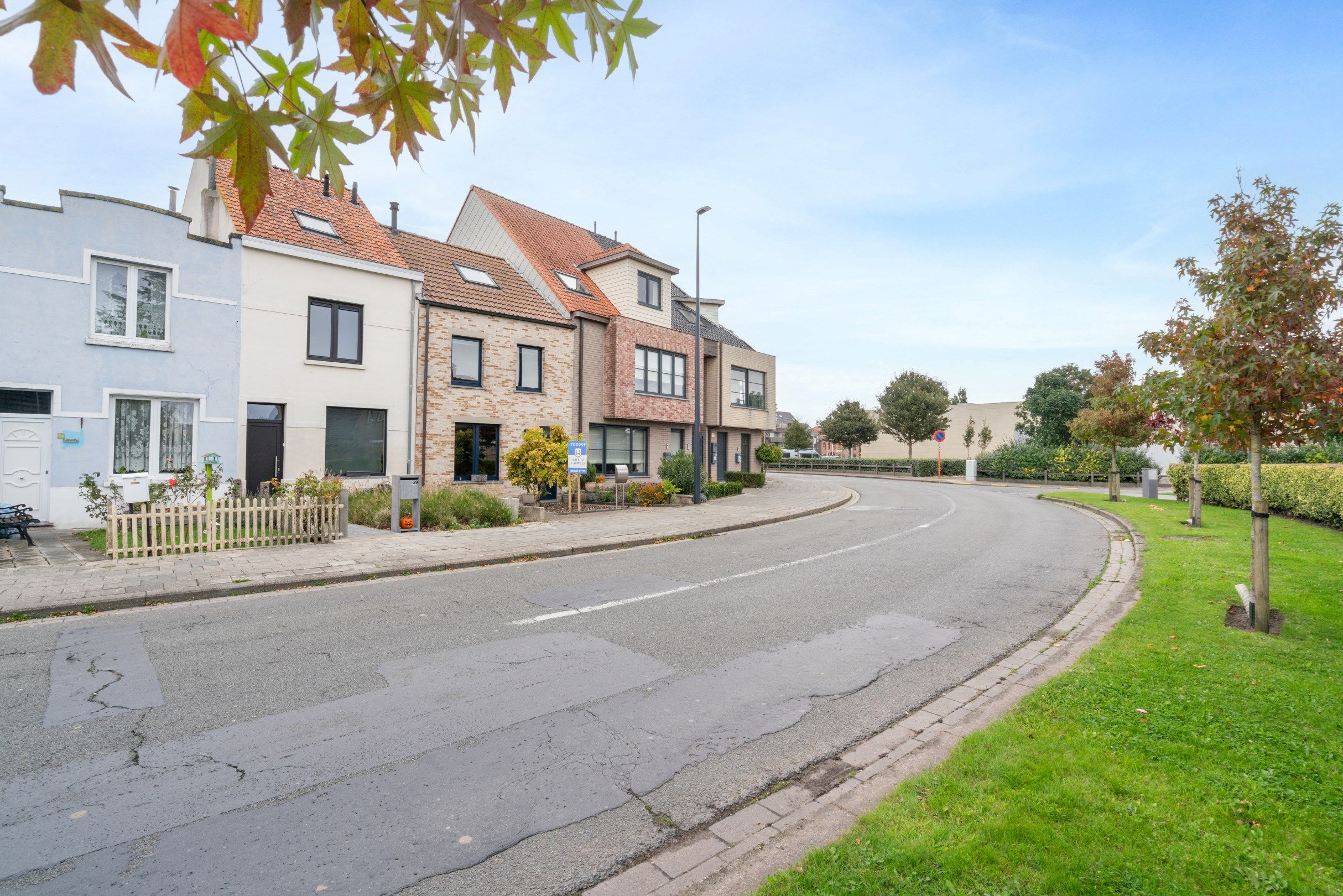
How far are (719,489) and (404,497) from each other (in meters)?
13.0

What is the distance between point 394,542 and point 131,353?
25.4 feet

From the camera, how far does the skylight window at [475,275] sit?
21297 mm

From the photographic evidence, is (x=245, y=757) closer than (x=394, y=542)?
Yes

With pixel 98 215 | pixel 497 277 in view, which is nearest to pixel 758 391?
pixel 497 277

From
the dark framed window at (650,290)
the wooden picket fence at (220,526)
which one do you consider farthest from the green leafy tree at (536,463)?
the dark framed window at (650,290)

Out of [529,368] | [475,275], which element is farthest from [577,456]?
[475,275]

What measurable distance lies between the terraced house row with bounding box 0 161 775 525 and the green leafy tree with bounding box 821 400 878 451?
34302 mm

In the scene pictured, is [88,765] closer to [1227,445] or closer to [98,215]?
[1227,445]

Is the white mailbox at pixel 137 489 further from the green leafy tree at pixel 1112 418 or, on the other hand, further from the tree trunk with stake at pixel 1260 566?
the green leafy tree at pixel 1112 418

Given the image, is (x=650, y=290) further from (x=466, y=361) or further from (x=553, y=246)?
(x=466, y=361)

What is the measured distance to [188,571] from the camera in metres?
8.75

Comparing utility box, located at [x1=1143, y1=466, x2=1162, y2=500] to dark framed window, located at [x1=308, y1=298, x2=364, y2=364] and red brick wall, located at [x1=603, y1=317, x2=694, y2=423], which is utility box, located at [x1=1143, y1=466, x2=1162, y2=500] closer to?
red brick wall, located at [x1=603, y1=317, x2=694, y2=423]

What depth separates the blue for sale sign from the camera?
17.2 meters

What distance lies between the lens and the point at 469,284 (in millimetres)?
20984
